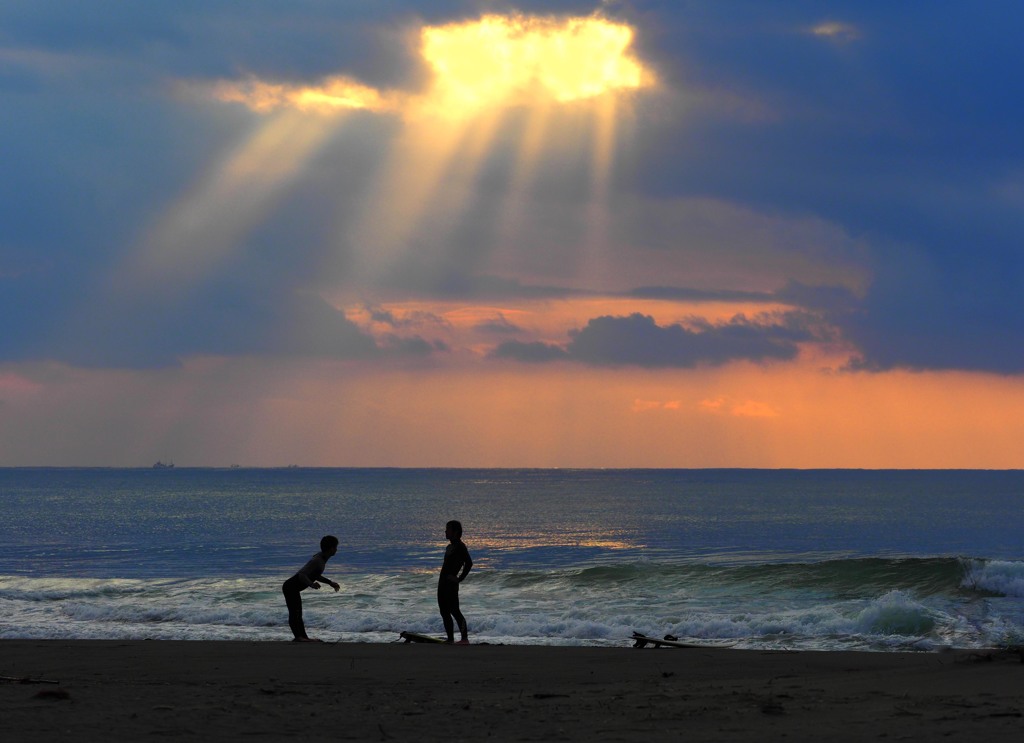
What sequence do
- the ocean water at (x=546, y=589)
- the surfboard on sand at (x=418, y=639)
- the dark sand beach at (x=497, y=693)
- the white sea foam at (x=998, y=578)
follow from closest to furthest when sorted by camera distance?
1. the dark sand beach at (x=497, y=693)
2. the surfboard on sand at (x=418, y=639)
3. the ocean water at (x=546, y=589)
4. the white sea foam at (x=998, y=578)

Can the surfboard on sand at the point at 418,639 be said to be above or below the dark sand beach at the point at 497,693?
below

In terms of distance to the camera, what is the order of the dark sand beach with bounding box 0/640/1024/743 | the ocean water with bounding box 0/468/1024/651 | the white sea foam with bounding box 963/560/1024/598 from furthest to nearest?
the white sea foam with bounding box 963/560/1024/598, the ocean water with bounding box 0/468/1024/651, the dark sand beach with bounding box 0/640/1024/743

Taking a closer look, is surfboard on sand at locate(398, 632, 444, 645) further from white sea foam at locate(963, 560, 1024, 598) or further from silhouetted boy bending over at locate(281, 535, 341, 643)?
white sea foam at locate(963, 560, 1024, 598)

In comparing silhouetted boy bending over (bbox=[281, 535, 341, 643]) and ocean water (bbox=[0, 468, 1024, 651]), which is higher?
silhouetted boy bending over (bbox=[281, 535, 341, 643])

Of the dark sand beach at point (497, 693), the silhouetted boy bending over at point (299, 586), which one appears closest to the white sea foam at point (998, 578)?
the dark sand beach at point (497, 693)

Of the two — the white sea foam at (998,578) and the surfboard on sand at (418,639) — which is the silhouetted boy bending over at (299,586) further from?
the white sea foam at (998,578)

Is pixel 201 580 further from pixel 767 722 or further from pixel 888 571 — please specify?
pixel 767 722

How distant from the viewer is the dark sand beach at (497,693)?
8.59 m

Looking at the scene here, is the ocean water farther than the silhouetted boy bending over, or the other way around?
the ocean water

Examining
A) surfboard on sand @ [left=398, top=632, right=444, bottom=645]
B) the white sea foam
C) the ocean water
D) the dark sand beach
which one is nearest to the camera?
the dark sand beach

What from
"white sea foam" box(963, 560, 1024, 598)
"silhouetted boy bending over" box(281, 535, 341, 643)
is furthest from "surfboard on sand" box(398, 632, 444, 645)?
"white sea foam" box(963, 560, 1024, 598)

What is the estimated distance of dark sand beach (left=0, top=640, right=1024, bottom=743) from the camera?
859cm

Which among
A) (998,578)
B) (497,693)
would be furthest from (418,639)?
(998,578)

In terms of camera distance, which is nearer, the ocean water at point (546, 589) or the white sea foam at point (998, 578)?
the ocean water at point (546, 589)
